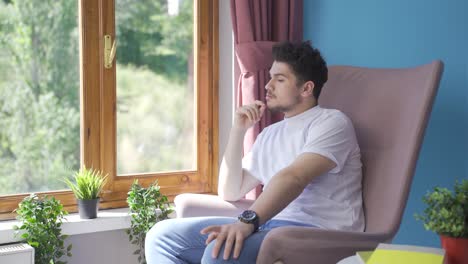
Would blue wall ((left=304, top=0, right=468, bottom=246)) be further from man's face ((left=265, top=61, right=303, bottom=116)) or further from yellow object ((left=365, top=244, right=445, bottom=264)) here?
yellow object ((left=365, top=244, right=445, bottom=264))

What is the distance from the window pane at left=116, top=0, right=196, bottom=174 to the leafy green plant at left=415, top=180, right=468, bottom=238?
1.65m

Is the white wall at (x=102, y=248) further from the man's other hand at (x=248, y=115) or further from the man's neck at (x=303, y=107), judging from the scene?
the man's neck at (x=303, y=107)

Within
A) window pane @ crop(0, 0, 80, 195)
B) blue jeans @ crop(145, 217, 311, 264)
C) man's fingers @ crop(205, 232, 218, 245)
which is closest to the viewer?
man's fingers @ crop(205, 232, 218, 245)

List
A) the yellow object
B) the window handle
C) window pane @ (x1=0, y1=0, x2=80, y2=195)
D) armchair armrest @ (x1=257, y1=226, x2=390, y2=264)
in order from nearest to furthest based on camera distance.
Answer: the yellow object
armchair armrest @ (x1=257, y1=226, x2=390, y2=264)
window pane @ (x1=0, y1=0, x2=80, y2=195)
the window handle

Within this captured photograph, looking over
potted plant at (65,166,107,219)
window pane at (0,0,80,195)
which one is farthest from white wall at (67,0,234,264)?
window pane at (0,0,80,195)

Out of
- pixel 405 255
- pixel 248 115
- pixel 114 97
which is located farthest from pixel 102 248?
pixel 405 255

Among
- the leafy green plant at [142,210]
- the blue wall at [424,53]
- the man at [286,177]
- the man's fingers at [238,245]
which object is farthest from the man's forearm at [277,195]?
the leafy green plant at [142,210]

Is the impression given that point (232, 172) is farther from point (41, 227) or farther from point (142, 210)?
point (41, 227)

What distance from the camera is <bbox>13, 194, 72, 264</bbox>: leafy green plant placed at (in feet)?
7.52

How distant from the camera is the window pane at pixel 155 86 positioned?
2.77 meters

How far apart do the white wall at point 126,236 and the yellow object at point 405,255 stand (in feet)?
4.85

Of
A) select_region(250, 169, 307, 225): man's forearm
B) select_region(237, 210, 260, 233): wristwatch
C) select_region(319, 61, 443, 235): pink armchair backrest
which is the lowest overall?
select_region(237, 210, 260, 233): wristwatch

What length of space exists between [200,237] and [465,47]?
3.95ft

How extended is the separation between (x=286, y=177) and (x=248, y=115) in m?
0.47
